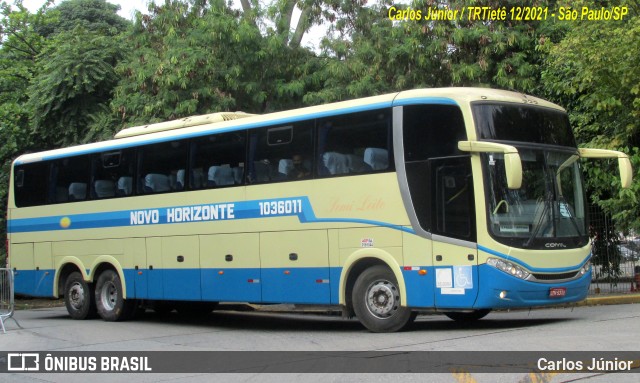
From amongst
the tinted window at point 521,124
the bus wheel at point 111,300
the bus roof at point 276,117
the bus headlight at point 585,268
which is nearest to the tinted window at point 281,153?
the bus roof at point 276,117

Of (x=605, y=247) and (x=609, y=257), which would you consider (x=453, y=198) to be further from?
(x=609, y=257)

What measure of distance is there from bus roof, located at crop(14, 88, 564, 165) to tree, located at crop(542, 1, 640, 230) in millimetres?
3871

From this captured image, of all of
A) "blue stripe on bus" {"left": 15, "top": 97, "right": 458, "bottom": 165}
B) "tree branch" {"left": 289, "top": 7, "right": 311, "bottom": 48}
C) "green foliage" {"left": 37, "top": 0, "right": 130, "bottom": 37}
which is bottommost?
"blue stripe on bus" {"left": 15, "top": 97, "right": 458, "bottom": 165}

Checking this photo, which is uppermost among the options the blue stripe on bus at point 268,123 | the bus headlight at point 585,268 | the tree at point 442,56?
the tree at point 442,56

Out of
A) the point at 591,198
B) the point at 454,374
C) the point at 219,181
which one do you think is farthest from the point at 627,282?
the point at 454,374

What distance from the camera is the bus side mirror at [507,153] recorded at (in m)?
10.5

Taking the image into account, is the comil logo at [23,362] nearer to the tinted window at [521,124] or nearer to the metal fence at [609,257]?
the tinted window at [521,124]

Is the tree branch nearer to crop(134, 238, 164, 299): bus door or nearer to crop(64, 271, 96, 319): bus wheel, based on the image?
crop(134, 238, 164, 299): bus door

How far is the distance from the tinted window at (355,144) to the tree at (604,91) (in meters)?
5.93

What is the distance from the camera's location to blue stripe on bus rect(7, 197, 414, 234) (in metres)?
13.4

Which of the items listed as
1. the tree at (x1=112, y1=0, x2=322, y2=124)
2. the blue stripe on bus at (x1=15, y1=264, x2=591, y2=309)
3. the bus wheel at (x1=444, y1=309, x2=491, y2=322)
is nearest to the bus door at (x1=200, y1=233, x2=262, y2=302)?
the blue stripe on bus at (x1=15, y1=264, x2=591, y2=309)

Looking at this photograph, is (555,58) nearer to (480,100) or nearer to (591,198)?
(591,198)

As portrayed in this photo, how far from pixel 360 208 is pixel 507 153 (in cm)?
279

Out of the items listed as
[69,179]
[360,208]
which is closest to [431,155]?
[360,208]
